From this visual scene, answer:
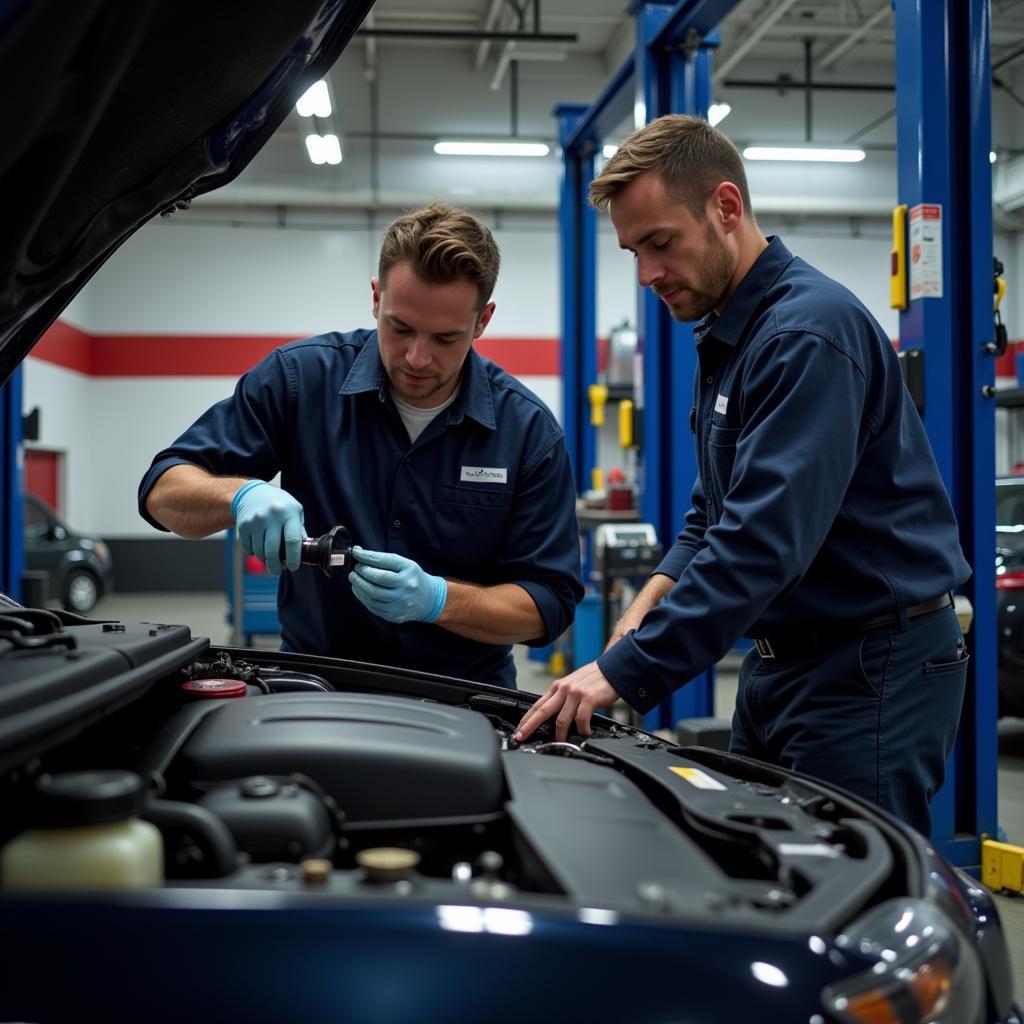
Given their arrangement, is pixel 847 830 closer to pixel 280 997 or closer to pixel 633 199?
pixel 280 997

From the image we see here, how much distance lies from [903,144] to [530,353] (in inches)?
347

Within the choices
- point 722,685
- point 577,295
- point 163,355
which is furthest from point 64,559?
point 722,685

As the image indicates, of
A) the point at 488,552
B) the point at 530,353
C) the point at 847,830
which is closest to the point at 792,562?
the point at 847,830

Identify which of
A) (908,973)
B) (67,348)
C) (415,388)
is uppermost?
(67,348)

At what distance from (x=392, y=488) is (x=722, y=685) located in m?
5.03

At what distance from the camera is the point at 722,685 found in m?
6.60

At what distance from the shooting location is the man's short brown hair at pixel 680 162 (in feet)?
5.71

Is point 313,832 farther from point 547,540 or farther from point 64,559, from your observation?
point 64,559

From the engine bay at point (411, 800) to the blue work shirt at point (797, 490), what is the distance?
205mm

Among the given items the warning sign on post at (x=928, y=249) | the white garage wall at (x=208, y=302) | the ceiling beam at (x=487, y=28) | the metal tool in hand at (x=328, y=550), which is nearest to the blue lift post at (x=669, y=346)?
the warning sign on post at (x=928, y=249)

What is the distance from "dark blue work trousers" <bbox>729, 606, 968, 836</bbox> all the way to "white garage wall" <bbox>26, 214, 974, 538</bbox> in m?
10.1

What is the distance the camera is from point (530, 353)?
11766 millimetres

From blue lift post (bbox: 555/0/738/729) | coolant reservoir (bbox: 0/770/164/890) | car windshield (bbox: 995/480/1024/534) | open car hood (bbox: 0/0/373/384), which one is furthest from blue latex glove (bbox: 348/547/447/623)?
car windshield (bbox: 995/480/1024/534)

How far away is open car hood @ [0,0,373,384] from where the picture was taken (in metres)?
1.04
